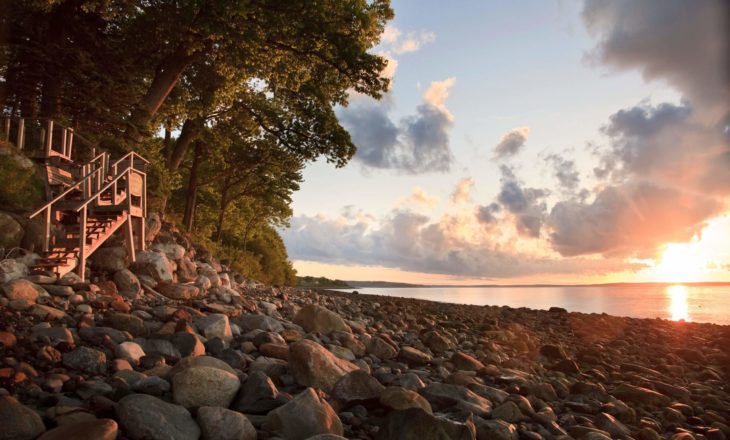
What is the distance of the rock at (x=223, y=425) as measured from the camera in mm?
4328

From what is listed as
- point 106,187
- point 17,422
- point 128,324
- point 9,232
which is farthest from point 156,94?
point 17,422

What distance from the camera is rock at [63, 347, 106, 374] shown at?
551 centimetres

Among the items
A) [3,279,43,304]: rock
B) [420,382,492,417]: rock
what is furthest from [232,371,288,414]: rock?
[3,279,43,304]: rock

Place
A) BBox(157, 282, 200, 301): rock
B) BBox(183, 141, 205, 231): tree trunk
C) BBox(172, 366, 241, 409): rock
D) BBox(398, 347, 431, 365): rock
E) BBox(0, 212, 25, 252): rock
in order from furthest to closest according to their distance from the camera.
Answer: BBox(183, 141, 205, 231): tree trunk < BBox(157, 282, 200, 301): rock < BBox(0, 212, 25, 252): rock < BBox(398, 347, 431, 365): rock < BBox(172, 366, 241, 409): rock

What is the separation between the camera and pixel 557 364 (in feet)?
34.4

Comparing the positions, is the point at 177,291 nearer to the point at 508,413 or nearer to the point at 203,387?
the point at 203,387

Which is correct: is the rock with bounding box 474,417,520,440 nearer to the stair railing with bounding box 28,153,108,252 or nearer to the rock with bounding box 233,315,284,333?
the rock with bounding box 233,315,284,333

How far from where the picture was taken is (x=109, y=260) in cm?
1172

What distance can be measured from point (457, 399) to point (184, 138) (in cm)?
2303

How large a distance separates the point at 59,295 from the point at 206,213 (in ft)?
98.7

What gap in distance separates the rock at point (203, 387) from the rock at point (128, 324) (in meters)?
2.30

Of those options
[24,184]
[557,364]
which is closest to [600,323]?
[557,364]

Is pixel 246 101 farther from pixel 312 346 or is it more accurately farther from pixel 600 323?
pixel 312 346

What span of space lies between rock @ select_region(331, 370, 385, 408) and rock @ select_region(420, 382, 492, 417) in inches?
35.0
